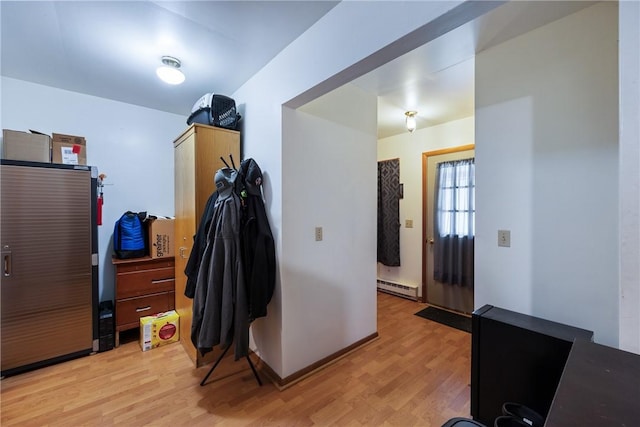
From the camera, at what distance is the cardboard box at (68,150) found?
2.33 meters

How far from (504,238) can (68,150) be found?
3600 mm

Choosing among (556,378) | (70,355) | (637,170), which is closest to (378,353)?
(556,378)

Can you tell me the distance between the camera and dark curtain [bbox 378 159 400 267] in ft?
13.4

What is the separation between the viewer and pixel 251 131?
7.57ft

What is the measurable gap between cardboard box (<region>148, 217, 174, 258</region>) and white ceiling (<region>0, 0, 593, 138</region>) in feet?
4.23

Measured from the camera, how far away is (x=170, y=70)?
2014mm

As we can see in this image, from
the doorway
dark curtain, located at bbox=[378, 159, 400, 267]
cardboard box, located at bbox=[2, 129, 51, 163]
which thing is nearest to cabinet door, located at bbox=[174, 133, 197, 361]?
cardboard box, located at bbox=[2, 129, 51, 163]

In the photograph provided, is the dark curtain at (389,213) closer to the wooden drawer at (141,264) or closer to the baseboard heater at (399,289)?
the baseboard heater at (399,289)

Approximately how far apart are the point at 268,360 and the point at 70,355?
1.73 m

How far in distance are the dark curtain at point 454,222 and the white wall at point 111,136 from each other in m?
3.43

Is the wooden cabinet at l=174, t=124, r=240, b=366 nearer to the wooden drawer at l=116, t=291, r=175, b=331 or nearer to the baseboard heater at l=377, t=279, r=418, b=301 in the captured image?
the wooden drawer at l=116, t=291, r=175, b=331

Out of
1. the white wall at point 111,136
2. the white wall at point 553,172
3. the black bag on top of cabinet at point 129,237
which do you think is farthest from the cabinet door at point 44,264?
the white wall at point 553,172

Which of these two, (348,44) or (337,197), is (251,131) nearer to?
(337,197)

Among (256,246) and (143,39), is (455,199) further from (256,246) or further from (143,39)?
(143,39)
